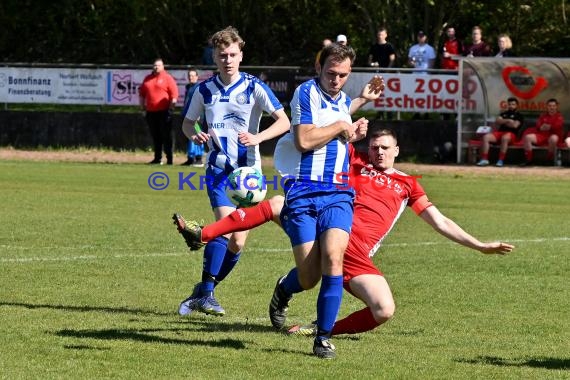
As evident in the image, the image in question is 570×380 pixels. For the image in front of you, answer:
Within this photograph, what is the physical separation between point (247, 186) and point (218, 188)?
487 mm

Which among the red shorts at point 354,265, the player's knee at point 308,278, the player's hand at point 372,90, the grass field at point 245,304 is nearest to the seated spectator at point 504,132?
the grass field at point 245,304

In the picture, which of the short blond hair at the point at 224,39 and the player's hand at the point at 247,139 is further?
the short blond hair at the point at 224,39

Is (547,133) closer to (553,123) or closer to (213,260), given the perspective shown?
(553,123)

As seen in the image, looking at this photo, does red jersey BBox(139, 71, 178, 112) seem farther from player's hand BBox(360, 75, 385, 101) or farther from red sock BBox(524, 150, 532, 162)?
player's hand BBox(360, 75, 385, 101)

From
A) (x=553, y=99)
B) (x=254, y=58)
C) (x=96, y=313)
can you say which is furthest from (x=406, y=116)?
(x=96, y=313)

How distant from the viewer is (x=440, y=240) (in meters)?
14.5

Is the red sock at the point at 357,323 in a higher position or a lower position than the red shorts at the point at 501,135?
lower

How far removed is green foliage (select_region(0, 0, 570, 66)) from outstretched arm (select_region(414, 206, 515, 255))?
24669 millimetres

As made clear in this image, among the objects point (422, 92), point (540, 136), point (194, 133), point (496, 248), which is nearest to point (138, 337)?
point (194, 133)

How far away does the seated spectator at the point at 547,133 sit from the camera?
83.1 ft

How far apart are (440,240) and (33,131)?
17273mm

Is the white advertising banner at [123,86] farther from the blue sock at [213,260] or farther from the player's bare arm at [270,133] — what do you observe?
the player's bare arm at [270,133]

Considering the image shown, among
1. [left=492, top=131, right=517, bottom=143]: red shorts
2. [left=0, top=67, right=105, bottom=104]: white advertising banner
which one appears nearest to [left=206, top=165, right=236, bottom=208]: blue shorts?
[left=492, top=131, right=517, bottom=143]: red shorts

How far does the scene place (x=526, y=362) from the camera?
24.5 feet
